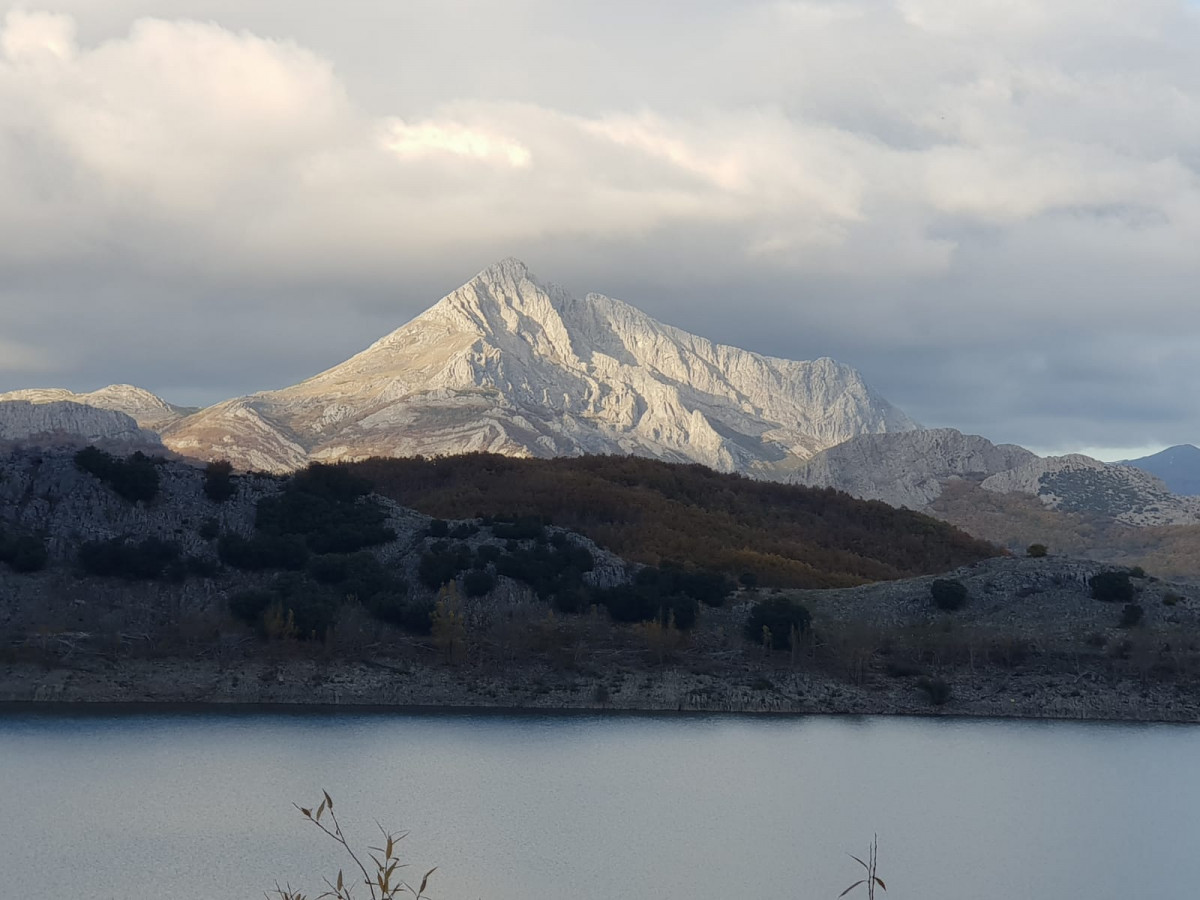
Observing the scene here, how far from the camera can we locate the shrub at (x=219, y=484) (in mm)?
93219

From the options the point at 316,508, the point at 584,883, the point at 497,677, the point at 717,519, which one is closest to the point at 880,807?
the point at 584,883

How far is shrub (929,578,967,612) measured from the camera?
288 feet

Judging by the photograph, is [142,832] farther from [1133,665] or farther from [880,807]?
[1133,665]

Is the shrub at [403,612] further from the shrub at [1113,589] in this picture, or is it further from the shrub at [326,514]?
the shrub at [1113,589]

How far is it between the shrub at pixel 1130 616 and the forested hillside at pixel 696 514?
24648 millimetres

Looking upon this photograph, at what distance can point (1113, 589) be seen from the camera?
8762 centimetres

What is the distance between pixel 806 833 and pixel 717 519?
254 feet

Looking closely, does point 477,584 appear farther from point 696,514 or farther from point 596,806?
point 596,806

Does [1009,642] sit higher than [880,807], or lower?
higher

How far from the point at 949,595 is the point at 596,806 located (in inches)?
1818

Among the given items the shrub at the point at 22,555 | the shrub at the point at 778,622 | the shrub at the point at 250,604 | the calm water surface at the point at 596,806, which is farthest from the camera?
the shrub at the point at 778,622

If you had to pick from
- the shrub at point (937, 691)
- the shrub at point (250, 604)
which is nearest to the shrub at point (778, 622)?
the shrub at point (937, 691)

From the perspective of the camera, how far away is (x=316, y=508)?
316 feet

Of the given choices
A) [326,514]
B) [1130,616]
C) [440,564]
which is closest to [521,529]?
[440,564]
